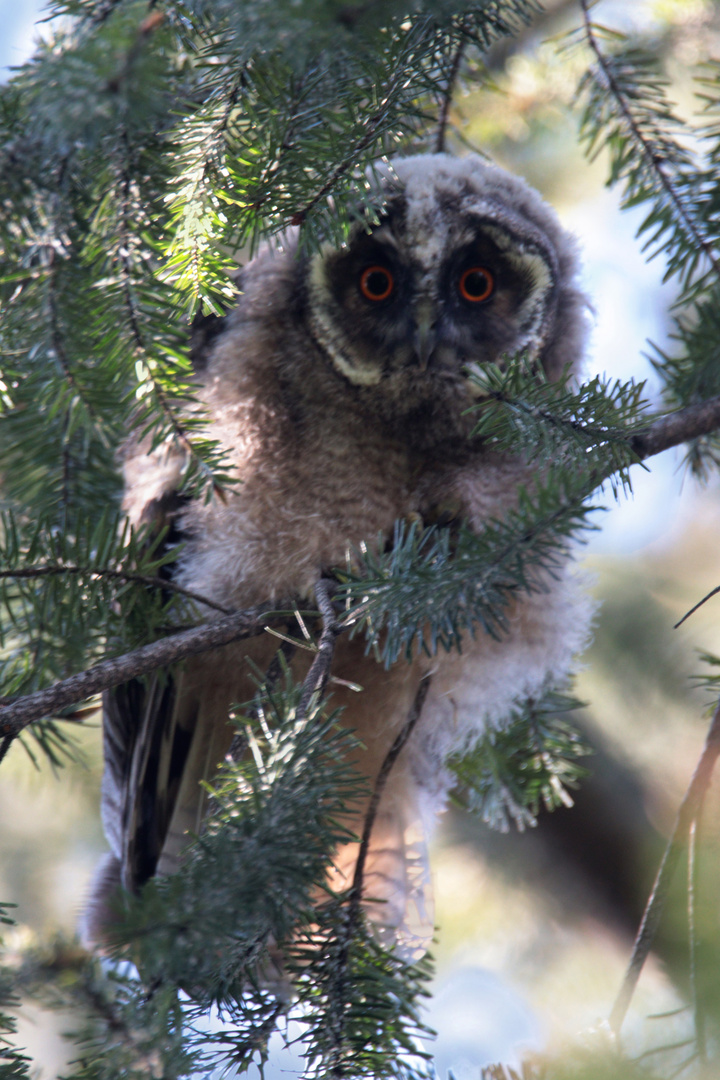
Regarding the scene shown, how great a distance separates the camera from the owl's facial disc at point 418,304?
1.50m

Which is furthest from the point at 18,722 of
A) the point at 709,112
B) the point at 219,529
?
the point at 709,112

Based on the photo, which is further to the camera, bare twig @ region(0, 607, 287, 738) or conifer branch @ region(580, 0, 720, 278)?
conifer branch @ region(580, 0, 720, 278)

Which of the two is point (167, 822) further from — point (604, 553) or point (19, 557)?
point (604, 553)

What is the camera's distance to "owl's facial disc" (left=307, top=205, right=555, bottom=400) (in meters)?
1.50

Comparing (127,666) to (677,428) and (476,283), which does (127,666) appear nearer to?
(677,428)

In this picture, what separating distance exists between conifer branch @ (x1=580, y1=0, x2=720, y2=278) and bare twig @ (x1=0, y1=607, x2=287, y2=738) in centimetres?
95

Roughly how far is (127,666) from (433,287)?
900 mm

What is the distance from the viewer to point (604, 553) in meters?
3.26

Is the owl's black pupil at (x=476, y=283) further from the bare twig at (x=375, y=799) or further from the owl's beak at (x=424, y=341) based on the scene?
the bare twig at (x=375, y=799)

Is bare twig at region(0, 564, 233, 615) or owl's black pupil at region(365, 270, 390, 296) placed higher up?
owl's black pupil at region(365, 270, 390, 296)

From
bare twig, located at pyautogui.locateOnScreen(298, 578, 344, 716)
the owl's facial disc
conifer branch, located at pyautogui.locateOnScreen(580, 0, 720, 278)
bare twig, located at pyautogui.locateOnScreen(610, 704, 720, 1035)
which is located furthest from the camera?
the owl's facial disc

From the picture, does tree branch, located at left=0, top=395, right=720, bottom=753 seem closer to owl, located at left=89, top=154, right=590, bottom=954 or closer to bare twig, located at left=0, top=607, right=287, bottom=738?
bare twig, located at left=0, top=607, right=287, bottom=738

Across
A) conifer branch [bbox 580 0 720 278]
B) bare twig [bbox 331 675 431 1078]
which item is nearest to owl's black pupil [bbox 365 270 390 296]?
conifer branch [bbox 580 0 720 278]

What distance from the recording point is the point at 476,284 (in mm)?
1608
